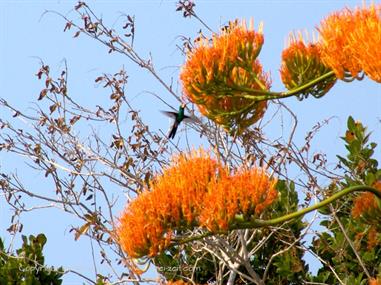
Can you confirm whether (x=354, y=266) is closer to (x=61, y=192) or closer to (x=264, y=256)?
(x=264, y=256)

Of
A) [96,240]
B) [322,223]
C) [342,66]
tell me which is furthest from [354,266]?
[342,66]

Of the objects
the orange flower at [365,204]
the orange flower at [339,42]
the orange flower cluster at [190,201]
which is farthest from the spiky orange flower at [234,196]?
the orange flower at [365,204]

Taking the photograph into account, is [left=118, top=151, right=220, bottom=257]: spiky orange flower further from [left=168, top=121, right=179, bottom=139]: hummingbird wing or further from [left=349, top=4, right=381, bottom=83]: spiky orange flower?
[left=168, top=121, right=179, bottom=139]: hummingbird wing

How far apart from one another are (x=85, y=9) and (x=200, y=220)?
2813 millimetres

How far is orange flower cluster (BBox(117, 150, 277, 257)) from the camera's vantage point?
16.8 feet

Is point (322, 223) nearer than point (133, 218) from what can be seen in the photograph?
No

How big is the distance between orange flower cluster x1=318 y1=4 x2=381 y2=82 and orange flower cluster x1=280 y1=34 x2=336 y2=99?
203 millimetres

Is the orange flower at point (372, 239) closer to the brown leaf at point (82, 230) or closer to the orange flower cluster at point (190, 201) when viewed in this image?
the brown leaf at point (82, 230)

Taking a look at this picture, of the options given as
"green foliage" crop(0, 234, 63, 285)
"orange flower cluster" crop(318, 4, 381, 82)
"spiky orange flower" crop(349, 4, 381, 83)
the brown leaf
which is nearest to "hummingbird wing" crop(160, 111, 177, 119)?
the brown leaf

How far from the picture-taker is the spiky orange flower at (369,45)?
4.80 metres

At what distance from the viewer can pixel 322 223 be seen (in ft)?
24.3

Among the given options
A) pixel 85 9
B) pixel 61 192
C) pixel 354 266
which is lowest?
pixel 354 266

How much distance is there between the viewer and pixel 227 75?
566 cm

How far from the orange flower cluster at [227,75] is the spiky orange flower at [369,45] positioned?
0.75m
